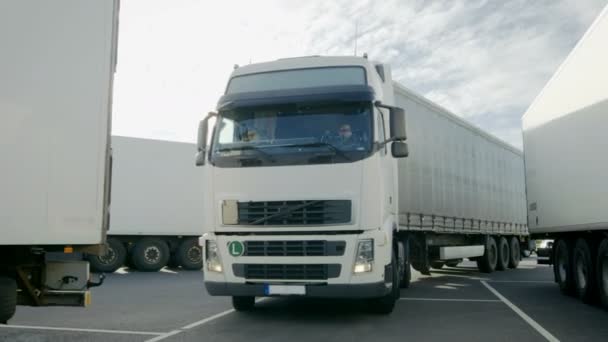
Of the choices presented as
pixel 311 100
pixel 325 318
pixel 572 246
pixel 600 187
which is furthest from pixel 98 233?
pixel 572 246

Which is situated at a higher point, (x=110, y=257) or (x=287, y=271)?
(x=287, y=271)

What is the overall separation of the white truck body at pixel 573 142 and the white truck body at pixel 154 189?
997 centimetres

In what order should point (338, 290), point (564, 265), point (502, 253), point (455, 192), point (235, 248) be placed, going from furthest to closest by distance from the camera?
1. point (502, 253)
2. point (455, 192)
3. point (564, 265)
4. point (235, 248)
5. point (338, 290)

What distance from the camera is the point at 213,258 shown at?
762cm

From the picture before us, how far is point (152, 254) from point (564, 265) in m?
11.3

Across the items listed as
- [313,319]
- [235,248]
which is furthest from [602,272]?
[235,248]

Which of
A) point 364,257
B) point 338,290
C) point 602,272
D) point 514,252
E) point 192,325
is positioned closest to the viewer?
point 338,290

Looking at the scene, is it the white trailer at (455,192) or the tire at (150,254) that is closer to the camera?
the white trailer at (455,192)

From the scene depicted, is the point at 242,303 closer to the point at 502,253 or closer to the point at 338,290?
the point at 338,290

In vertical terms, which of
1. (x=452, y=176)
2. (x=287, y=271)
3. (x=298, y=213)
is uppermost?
(x=452, y=176)

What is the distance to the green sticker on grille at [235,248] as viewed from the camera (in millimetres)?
7441

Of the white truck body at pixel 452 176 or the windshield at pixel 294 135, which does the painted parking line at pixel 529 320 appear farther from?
the windshield at pixel 294 135

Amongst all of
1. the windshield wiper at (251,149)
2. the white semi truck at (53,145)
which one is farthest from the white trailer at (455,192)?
the white semi truck at (53,145)

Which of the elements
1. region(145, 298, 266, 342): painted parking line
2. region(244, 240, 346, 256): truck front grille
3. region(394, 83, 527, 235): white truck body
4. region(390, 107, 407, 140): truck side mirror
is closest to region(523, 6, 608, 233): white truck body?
region(394, 83, 527, 235): white truck body
